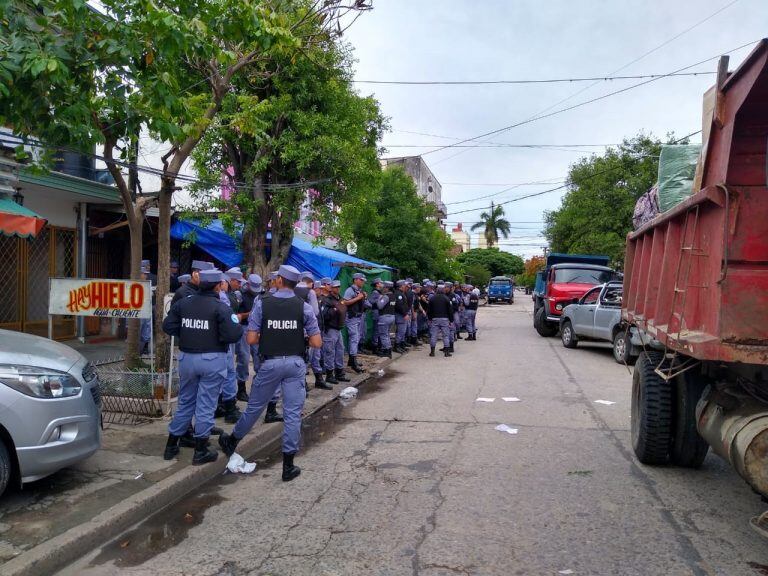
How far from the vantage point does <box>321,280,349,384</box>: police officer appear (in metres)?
10.4

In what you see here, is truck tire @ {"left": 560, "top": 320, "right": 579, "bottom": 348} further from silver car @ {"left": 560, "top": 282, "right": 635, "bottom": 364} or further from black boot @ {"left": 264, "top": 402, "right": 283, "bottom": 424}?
black boot @ {"left": 264, "top": 402, "right": 283, "bottom": 424}

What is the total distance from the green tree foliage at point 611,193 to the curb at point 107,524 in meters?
25.0

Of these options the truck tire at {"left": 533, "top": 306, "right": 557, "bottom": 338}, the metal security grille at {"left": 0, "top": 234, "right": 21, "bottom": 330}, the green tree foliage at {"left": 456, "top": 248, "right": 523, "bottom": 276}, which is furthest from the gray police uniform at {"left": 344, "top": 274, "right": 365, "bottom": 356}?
the green tree foliage at {"left": 456, "top": 248, "right": 523, "bottom": 276}

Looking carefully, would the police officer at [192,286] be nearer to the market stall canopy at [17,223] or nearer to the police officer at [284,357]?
the police officer at [284,357]

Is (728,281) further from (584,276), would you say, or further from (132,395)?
(584,276)

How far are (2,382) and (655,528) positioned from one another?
4.82 metres

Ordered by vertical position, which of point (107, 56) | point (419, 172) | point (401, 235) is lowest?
point (401, 235)

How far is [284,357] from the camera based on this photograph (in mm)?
5617

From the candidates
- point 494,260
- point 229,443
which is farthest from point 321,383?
point 494,260

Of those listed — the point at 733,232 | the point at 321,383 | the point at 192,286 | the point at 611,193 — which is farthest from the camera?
the point at 611,193

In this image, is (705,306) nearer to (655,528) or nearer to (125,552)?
(655,528)

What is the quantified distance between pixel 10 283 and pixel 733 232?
12.5 m

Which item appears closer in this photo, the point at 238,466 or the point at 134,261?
the point at 238,466

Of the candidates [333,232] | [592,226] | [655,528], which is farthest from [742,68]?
[592,226]
